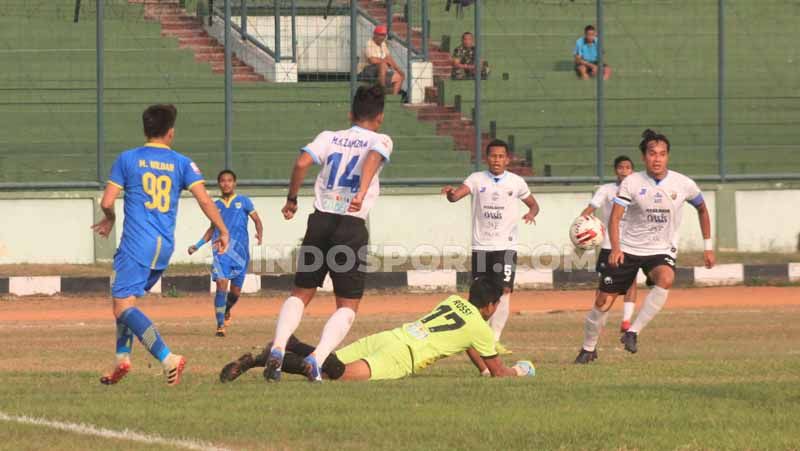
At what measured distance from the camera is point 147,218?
9.98 m

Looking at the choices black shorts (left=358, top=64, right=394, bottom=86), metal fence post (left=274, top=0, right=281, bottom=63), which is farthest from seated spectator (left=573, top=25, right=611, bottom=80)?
metal fence post (left=274, top=0, right=281, bottom=63)

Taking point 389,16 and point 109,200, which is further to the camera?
point 389,16

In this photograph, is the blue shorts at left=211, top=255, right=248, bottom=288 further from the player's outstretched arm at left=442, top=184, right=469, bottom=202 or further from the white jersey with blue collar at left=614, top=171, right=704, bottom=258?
the white jersey with blue collar at left=614, top=171, right=704, bottom=258

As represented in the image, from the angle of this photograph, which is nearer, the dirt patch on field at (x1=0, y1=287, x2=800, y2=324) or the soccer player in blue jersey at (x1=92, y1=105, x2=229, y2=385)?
the soccer player in blue jersey at (x1=92, y1=105, x2=229, y2=385)

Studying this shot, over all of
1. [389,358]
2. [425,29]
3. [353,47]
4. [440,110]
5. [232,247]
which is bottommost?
[389,358]

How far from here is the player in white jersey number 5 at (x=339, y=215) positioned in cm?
1038

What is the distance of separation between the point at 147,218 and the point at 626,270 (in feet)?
16.1

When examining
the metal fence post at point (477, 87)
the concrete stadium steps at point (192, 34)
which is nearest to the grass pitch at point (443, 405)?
the metal fence post at point (477, 87)

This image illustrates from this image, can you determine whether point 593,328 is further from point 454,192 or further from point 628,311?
point 628,311

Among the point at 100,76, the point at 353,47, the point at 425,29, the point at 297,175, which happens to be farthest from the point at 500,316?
the point at 425,29

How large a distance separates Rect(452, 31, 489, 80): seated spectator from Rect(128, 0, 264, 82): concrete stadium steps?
10.4 feet

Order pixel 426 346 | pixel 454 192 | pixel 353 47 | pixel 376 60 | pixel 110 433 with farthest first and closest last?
1. pixel 376 60
2. pixel 353 47
3. pixel 454 192
4. pixel 426 346
5. pixel 110 433

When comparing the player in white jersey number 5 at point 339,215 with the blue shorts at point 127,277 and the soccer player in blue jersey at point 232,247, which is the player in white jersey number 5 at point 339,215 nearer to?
the blue shorts at point 127,277

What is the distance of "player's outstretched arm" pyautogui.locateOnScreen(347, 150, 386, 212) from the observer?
10320mm
